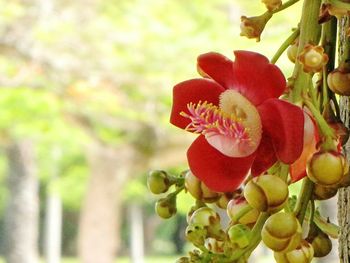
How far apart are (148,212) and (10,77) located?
7075 millimetres

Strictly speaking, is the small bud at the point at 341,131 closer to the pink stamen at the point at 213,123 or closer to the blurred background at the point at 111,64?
the pink stamen at the point at 213,123

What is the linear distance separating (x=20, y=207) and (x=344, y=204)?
640 centimetres

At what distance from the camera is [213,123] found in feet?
0.81

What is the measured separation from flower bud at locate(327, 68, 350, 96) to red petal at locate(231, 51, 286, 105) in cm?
2

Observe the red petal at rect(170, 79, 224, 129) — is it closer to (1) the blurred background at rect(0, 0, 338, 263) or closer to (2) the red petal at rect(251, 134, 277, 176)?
(2) the red petal at rect(251, 134, 277, 176)

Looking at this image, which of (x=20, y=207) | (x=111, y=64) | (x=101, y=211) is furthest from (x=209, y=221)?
(x=101, y=211)

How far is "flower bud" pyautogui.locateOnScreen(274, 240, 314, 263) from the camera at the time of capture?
0.74 ft

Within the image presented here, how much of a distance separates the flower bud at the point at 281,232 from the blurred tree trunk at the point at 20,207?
6358 mm

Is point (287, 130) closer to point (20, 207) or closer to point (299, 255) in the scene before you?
point (299, 255)

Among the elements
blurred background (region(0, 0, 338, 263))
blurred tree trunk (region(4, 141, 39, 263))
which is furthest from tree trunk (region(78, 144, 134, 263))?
blurred tree trunk (region(4, 141, 39, 263))

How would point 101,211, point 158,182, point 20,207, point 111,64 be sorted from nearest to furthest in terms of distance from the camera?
1. point 158,182
2. point 111,64
3. point 20,207
4. point 101,211

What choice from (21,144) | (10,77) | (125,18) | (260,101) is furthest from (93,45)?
(260,101)

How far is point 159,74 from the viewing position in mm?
4121

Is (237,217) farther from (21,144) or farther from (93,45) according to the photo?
(21,144)
